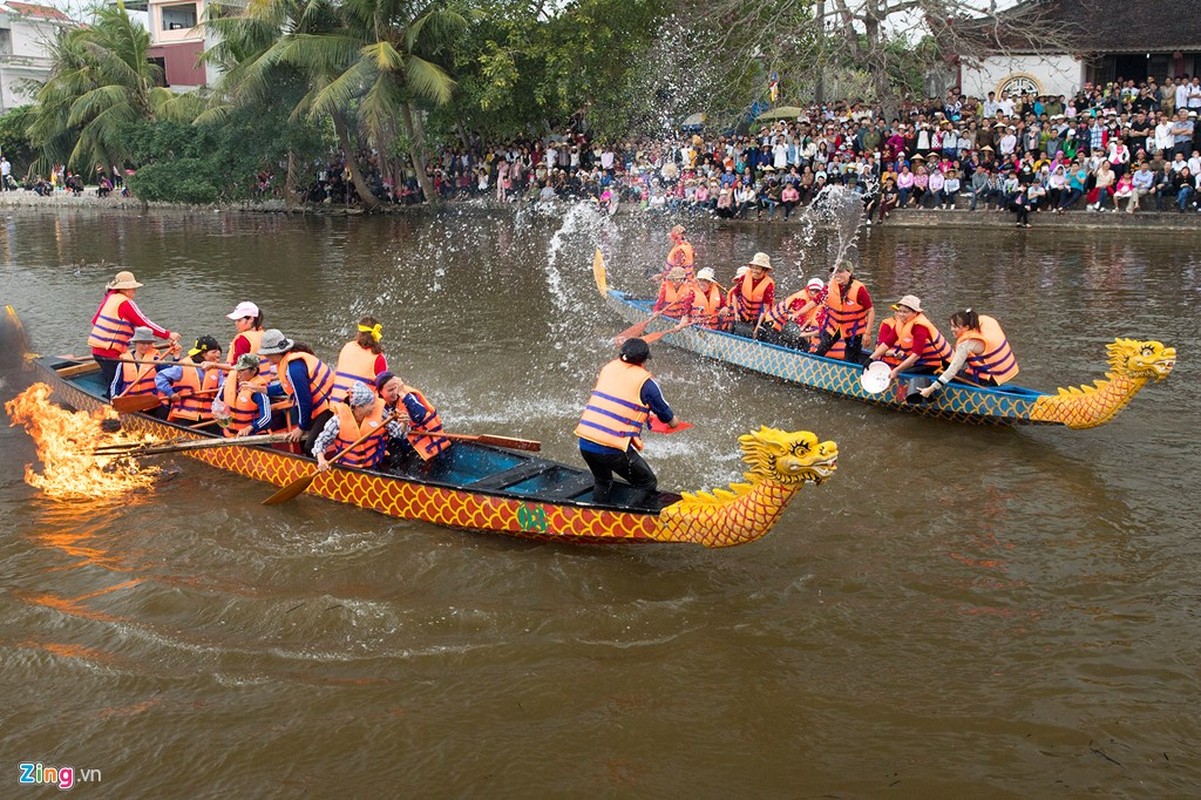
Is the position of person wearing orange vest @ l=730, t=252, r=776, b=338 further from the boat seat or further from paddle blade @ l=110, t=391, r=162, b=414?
paddle blade @ l=110, t=391, r=162, b=414

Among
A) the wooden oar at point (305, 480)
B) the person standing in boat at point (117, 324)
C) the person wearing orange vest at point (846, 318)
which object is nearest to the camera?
the wooden oar at point (305, 480)

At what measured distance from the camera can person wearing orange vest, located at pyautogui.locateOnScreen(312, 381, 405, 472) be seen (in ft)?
27.0

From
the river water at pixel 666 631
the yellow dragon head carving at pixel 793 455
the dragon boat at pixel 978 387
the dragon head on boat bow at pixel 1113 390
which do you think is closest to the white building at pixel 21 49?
the dragon boat at pixel 978 387

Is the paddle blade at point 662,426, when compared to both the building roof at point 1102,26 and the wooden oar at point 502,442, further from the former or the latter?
the building roof at point 1102,26

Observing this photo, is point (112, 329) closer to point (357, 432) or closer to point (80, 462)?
point (80, 462)

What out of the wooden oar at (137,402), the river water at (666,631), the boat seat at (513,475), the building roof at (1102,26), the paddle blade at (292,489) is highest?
the building roof at (1102,26)

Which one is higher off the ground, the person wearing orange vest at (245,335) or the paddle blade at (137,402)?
the person wearing orange vest at (245,335)

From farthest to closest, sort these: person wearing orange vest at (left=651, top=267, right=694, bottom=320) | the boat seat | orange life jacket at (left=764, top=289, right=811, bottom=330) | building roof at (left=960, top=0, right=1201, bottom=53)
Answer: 1. building roof at (left=960, top=0, right=1201, bottom=53)
2. person wearing orange vest at (left=651, top=267, right=694, bottom=320)
3. orange life jacket at (left=764, top=289, right=811, bottom=330)
4. the boat seat

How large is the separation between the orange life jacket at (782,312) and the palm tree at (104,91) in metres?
27.7

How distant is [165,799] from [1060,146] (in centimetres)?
2264

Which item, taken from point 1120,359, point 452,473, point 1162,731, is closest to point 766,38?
point 1120,359

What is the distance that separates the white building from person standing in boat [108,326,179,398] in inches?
1837

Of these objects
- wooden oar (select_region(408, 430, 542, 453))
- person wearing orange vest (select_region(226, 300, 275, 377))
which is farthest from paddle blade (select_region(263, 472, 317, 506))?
person wearing orange vest (select_region(226, 300, 275, 377))

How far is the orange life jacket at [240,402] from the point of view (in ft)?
30.2
